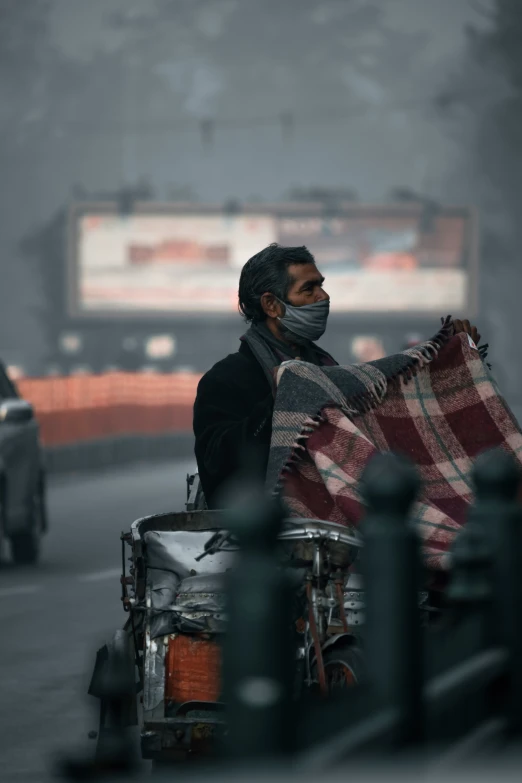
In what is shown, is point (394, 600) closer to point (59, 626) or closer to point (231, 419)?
point (231, 419)

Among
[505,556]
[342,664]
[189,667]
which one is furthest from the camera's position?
[189,667]

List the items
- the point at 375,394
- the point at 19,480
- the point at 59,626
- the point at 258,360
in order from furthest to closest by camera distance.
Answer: the point at 19,480
the point at 59,626
the point at 258,360
the point at 375,394

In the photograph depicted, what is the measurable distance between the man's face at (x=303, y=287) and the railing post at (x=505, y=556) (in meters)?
2.78

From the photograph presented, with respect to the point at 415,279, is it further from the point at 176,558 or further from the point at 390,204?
the point at 176,558

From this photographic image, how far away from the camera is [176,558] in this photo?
5.49 m

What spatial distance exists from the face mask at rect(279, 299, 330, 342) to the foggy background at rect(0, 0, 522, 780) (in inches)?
3231

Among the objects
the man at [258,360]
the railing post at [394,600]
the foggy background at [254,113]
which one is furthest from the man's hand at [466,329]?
the foggy background at [254,113]

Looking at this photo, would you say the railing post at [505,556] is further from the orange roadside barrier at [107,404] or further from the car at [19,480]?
the orange roadside barrier at [107,404]

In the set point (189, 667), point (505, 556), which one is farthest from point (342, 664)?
point (505, 556)

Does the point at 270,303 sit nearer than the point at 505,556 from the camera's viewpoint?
No

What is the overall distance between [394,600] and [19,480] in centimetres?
1180

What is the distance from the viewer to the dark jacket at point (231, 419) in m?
5.92

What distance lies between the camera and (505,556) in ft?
12.1

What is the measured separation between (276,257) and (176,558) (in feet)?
4.82
